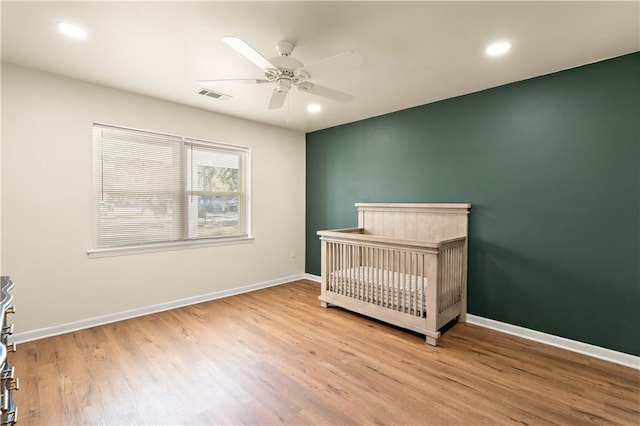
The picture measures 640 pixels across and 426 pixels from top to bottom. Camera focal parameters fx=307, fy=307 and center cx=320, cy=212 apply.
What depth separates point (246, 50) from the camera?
1.83m

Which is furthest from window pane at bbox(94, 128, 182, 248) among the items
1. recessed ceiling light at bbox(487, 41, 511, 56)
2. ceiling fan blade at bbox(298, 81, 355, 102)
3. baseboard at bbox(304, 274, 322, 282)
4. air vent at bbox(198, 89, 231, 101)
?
recessed ceiling light at bbox(487, 41, 511, 56)

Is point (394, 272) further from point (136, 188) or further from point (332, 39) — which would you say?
point (136, 188)

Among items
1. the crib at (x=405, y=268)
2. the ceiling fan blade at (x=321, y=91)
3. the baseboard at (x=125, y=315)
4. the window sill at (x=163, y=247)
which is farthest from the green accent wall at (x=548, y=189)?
the baseboard at (x=125, y=315)

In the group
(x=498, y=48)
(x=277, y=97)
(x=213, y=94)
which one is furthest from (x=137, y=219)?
(x=498, y=48)

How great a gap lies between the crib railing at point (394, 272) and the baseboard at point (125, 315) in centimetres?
130

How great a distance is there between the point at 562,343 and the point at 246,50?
346cm

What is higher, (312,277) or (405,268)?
(405,268)

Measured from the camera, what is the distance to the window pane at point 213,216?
3.89 meters

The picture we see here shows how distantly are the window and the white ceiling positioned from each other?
658mm

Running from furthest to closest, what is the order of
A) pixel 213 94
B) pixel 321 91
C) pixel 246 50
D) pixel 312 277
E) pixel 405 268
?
pixel 312 277 < pixel 213 94 < pixel 405 268 < pixel 321 91 < pixel 246 50

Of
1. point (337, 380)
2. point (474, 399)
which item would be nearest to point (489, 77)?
point (474, 399)

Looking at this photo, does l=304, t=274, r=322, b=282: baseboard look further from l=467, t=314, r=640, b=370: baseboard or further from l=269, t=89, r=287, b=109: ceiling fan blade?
l=269, t=89, r=287, b=109: ceiling fan blade

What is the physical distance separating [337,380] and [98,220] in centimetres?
282

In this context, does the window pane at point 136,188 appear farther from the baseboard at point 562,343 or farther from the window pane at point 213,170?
the baseboard at point 562,343
